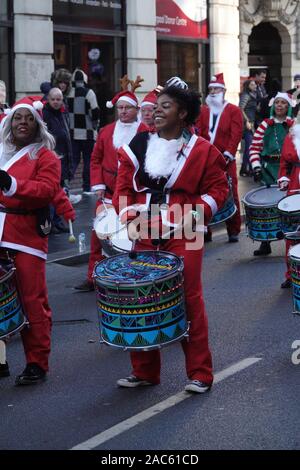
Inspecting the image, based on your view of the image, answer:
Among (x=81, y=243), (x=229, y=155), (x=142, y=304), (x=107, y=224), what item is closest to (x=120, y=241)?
(x=107, y=224)

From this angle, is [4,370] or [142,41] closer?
[4,370]

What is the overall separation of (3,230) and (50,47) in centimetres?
1201

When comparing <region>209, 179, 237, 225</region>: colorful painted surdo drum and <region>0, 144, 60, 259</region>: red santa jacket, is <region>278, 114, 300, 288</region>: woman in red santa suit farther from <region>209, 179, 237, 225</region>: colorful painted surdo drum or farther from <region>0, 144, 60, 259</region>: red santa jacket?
<region>0, 144, 60, 259</region>: red santa jacket

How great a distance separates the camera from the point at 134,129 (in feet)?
33.5

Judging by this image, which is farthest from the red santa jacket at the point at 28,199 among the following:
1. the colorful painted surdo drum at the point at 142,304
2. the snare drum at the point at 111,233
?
the snare drum at the point at 111,233

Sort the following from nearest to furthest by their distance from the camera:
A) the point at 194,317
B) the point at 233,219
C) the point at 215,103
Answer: the point at 194,317 → the point at 233,219 → the point at 215,103

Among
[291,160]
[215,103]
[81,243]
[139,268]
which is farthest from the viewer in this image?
[215,103]

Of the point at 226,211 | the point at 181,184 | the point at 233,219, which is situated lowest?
the point at 233,219

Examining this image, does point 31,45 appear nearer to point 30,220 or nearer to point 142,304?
point 30,220

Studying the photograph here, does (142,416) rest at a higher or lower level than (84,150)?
lower

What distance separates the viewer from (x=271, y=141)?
40.2 feet

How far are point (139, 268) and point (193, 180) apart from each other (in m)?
0.67

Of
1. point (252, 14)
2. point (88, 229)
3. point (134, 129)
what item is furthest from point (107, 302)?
point (252, 14)

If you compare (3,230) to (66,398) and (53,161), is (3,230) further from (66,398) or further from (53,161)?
(66,398)
